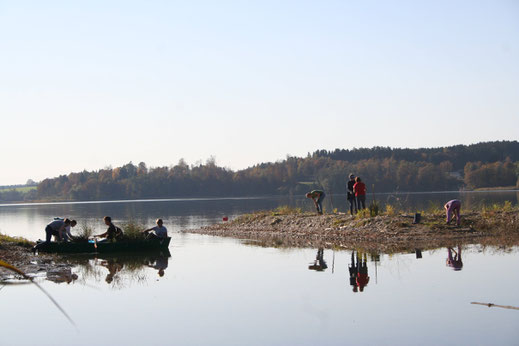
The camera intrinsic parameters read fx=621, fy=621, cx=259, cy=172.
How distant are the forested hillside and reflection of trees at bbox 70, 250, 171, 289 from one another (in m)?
125

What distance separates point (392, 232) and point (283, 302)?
1393cm

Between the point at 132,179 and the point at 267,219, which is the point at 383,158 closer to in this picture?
the point at 132,179

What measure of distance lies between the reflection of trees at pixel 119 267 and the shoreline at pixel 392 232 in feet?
19.4

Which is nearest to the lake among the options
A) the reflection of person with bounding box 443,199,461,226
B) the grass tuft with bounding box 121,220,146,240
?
the reflection of person with bounding box 443,199,461,226

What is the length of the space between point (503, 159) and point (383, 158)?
3267 centimetres

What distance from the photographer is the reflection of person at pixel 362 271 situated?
15.4 meters

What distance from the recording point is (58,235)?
26.3 meters

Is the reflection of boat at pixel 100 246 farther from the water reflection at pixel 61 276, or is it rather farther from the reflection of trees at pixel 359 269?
the reflection of trees at pixel 359 269

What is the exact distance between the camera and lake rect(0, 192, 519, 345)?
10.9 meters

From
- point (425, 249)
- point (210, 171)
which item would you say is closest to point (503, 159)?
point (210, 171)

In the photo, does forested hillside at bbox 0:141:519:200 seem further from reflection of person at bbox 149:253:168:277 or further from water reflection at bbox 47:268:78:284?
water reflection at bbox 47:268:78:284

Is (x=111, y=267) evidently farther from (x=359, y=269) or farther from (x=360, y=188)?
(x=360, y=188)

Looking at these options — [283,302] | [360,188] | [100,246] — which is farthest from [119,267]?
[360,188]

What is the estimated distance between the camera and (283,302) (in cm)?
1365
